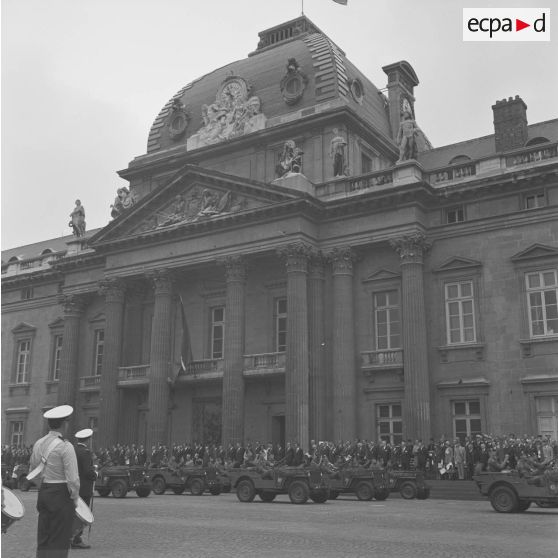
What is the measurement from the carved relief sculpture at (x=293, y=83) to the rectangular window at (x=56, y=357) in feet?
71.7

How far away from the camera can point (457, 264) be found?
33.4 meters

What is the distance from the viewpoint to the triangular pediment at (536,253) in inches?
1230

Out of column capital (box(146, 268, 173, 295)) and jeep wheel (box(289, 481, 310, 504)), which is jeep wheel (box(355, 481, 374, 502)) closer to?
jeep wheel (box(289, 481, 310, 504))

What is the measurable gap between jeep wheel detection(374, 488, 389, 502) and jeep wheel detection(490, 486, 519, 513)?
5042 millimetres

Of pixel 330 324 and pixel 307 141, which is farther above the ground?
pixel 307 141

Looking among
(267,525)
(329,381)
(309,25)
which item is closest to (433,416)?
(329,381)

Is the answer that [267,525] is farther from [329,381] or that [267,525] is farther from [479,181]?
[479,181]

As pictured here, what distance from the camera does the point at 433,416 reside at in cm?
3262

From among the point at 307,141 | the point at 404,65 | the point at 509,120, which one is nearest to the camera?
the point at 509,120

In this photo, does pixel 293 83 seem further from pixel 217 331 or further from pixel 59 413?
pixel 59 413

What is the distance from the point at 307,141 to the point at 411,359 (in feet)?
48.8

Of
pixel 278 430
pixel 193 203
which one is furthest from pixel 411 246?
pixel 193 203

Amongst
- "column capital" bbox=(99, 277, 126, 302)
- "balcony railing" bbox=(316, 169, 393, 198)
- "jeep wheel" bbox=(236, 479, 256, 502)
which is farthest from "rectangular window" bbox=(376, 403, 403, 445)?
"column capital" bbox=(99, 277, 126, 302)

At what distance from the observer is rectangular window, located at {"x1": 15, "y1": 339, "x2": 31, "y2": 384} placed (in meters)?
50.2
